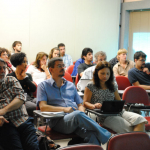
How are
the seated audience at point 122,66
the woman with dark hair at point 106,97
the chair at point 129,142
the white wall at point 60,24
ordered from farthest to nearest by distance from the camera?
the white wall at point 60,24, the seated audience at point 122,66, the woman with dark hair at point 106,97, the chair at point 129,142

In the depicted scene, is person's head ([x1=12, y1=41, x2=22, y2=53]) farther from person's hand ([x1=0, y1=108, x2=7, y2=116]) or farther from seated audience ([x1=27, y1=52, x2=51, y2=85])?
person's hand ([x1=0, y1=108, x2=7, y2=116])

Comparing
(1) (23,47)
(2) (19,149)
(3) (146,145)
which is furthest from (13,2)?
(3) (146,145)

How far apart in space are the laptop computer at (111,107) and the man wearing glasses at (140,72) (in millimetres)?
1890

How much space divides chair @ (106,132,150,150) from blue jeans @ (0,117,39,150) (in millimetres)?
876

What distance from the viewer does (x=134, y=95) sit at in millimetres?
3623

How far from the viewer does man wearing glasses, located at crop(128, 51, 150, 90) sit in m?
4.64

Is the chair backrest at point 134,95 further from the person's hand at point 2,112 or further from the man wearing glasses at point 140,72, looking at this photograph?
the person's hand at point 2,112

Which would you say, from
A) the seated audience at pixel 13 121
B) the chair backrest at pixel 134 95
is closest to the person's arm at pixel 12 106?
the seated audience at pixel 13 121

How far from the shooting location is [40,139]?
2418 millimetres

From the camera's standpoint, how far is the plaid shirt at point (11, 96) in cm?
237

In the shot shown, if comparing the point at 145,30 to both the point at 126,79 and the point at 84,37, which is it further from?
the point at 126,79

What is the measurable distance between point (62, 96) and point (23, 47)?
3.67 m

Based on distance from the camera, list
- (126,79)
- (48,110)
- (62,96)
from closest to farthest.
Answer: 1. (48,110)
2. (62,96)
3. (126,79)

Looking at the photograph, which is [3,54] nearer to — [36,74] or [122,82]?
[36,74]
